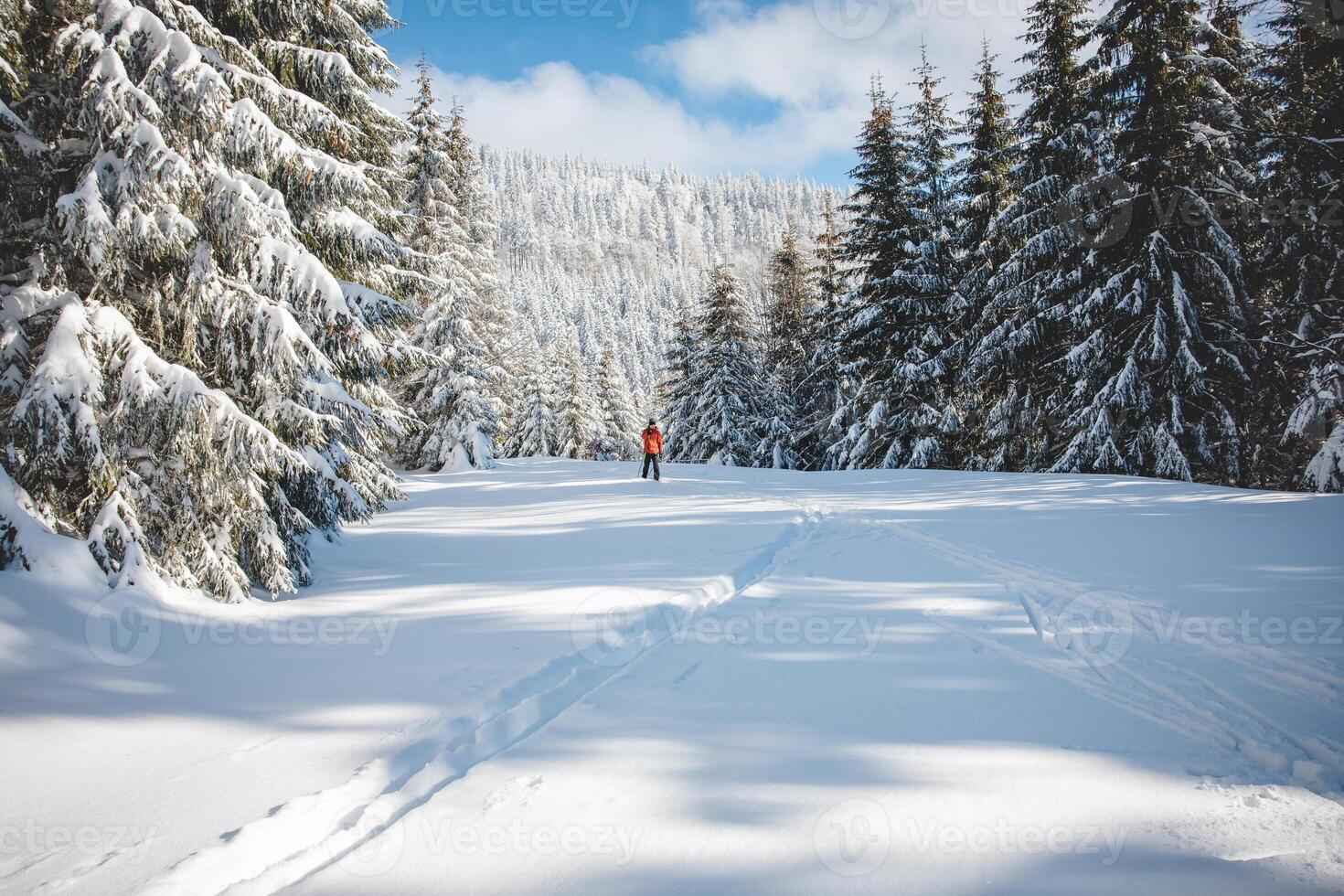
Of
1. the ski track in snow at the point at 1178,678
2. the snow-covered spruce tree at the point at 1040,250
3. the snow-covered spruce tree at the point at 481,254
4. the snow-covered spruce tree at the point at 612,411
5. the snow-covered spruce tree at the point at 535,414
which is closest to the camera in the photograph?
the ski track in snow at the point at 1178,678

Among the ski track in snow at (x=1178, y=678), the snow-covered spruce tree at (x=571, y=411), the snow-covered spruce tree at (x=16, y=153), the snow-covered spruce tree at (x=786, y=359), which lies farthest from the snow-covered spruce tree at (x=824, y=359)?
the snow-covered spruce tree at (x=16, y=153)

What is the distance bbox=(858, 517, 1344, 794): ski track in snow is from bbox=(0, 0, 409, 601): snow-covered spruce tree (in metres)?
6.47

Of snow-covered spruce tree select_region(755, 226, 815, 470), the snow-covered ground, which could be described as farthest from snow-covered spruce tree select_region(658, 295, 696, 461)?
the snow-covered ground

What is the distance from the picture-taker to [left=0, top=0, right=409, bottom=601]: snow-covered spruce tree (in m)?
4.75

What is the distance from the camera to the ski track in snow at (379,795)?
2305 mm

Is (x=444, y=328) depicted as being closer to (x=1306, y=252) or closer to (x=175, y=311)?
(x=175, y=311)

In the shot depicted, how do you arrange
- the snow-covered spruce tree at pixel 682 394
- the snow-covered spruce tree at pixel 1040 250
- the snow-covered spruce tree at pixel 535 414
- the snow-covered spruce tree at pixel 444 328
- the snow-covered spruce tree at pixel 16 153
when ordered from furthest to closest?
1. the snow-covered spruce tree at pixel 535 414
2. the snow-covered spruce tree at pixel 682 394
3. the snow-covered spruce tree at pixel 444 328
4. the snow-covered spruce tree at pixel 1040 250
5. the snow-covered spruce tree at pixel 16 153

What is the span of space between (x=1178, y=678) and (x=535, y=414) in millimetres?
35261

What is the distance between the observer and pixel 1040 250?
47.6ft

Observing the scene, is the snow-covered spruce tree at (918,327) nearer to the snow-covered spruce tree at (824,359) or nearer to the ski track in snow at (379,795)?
the snow-covered spruce tree at (824,359)

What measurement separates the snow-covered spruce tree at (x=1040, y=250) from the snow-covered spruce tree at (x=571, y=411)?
80.5 feet

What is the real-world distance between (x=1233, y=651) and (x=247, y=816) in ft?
19.3

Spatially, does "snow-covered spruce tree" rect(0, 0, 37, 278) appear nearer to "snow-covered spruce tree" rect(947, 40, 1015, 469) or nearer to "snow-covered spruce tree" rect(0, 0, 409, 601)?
"snow-covered spruce tree" rect(0, 0, 409, 601)

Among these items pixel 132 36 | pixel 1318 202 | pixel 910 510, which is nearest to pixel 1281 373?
pixel 1318 202
